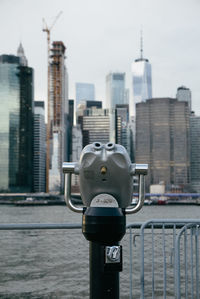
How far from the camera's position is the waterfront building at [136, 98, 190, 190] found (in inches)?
5930

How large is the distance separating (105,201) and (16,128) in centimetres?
13556

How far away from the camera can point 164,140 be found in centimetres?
15775

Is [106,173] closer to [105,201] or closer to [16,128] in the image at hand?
[105,201]

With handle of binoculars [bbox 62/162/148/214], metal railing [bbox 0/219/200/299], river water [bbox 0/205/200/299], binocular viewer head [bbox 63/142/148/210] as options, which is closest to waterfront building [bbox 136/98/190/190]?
river water [bbox 0/205/200/299]

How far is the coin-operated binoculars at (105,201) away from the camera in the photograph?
2.85 meters

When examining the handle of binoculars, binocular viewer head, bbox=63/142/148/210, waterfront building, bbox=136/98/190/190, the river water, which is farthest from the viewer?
waterfront building, bbox=136/98/190/190

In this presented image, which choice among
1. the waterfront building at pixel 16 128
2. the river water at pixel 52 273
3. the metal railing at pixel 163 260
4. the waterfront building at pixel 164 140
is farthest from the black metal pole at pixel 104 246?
the waterfront building at pixel 164 140

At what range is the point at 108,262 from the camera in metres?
2.96

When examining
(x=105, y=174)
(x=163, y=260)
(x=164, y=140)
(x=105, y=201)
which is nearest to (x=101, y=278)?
(x=105, y=201)

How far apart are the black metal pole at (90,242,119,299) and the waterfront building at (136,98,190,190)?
5673 inches

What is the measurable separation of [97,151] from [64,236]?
3.53 m

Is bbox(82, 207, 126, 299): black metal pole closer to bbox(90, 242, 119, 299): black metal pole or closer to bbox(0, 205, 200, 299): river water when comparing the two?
bbox(90, 242, 119, 299): black metal pole

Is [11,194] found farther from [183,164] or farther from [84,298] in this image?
[84,298]

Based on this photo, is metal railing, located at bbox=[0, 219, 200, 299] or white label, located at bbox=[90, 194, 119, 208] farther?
metal railing, located at bbox=[0, 219, 200, 299]
